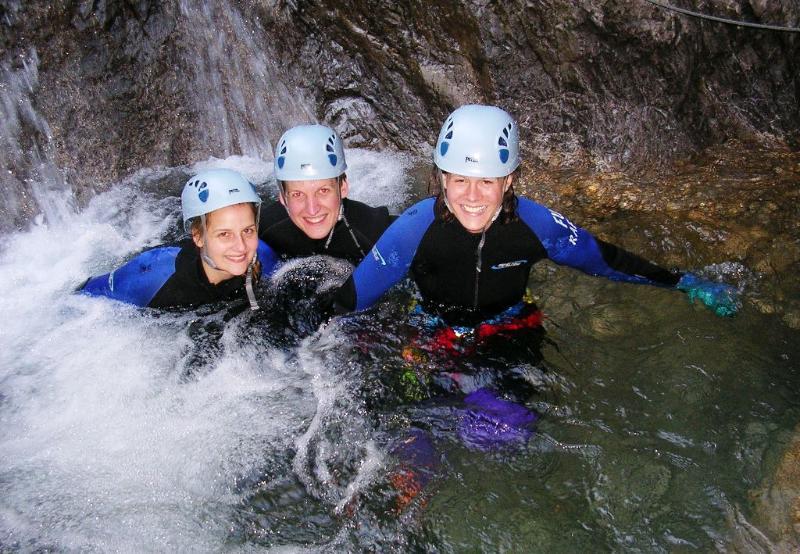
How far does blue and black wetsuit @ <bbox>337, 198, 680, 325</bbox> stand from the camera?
3561 millimetres

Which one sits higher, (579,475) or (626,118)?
(626,118)

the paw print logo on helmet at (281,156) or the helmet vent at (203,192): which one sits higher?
the paw print logo on helmet at (281,156)

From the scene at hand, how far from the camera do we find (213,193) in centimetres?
391

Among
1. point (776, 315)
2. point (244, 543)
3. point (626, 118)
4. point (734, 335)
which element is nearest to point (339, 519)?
point (244, 543)

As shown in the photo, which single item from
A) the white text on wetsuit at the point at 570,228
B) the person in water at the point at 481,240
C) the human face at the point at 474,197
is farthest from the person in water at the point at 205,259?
the white text on wetsuit at the point at 570,228

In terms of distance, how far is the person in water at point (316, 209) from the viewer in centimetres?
437

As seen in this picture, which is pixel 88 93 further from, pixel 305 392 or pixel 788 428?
pixel 788 428

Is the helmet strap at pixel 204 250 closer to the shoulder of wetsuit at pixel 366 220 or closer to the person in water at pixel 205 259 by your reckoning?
the person in water at pixel 205 259

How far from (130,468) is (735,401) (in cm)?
331

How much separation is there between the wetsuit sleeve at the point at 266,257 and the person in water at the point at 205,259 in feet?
0.05

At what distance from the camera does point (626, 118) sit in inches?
237

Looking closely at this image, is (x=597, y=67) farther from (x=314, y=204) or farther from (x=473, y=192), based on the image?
(x=473, y=192)

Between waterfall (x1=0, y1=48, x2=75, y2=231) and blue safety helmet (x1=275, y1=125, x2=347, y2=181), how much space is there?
9.64ft

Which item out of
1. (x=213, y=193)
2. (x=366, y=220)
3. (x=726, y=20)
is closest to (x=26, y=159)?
(x=213, y=193)
